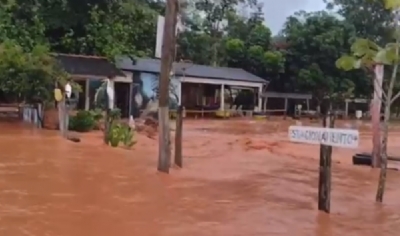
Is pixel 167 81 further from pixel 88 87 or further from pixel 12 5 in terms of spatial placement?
pixel 88 87

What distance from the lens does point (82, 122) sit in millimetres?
20828

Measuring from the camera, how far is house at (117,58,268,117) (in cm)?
3591

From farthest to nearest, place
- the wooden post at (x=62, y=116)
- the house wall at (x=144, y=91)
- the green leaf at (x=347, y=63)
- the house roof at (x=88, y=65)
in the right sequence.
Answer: the house wall at (x=144, y=91), the house roof at (x=88, y=65), the wooden post at (x=62, y=116), the green leaf at (x=347, y=63)

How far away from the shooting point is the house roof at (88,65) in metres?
28.3

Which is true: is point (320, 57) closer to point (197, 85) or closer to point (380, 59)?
point (197, 85)

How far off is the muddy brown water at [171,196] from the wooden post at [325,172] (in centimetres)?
19

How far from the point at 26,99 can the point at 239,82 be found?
21555 mm

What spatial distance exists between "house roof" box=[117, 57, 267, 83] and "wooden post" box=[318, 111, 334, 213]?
2557 centimetres

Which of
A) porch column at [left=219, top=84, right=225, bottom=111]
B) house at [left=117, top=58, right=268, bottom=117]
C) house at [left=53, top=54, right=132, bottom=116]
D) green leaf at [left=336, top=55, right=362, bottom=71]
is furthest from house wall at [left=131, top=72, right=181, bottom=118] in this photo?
green leaf at [left=336, top=55, right=362, bottom=71]

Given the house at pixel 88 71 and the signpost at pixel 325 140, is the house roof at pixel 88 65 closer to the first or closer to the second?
the house at pixel 88 71

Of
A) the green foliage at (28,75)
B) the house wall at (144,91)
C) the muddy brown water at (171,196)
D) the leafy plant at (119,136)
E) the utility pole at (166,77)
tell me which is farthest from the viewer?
the house wall at (144,91)

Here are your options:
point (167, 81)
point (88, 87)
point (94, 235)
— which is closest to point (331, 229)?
point (94, 235)

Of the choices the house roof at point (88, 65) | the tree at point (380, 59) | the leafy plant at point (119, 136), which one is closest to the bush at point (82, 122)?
the leafy plant at point (119, 136)

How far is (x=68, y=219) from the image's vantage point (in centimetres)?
729
